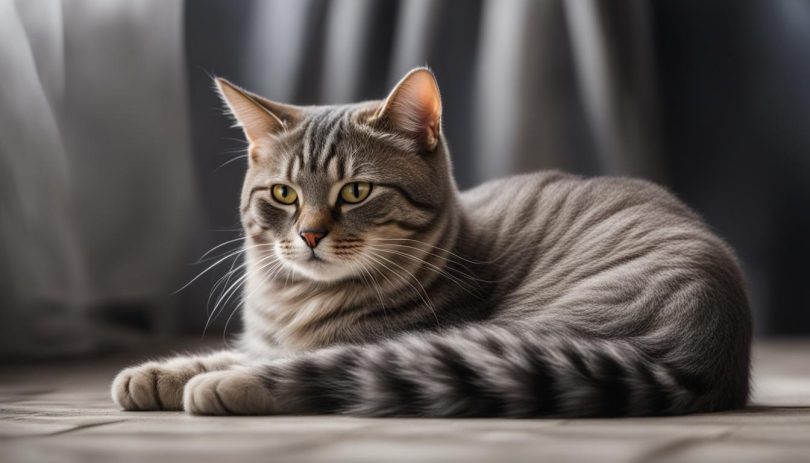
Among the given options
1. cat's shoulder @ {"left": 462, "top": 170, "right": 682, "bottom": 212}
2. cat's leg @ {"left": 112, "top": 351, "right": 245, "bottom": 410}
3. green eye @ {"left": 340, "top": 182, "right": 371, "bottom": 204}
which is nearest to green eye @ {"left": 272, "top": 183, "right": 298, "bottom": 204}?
green eye @ {"left": 340, "top": 182, "right": 371, "bottom": 204}

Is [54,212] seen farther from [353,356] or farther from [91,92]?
[353,356]

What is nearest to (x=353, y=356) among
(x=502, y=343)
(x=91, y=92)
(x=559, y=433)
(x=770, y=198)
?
(x=502, y=343)

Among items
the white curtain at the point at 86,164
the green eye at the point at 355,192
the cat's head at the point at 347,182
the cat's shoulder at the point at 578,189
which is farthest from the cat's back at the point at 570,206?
the white curtain at the point at 86,164

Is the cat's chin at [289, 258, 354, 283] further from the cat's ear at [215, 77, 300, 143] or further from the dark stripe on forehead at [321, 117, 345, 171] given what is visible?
the cat's ear at [215, 77, 300, 143]

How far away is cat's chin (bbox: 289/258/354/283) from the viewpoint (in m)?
1.58

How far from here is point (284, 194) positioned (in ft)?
5.46

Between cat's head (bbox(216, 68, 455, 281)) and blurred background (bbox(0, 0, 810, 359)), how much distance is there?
116 centimetres

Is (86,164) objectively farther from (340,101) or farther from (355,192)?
(355,192)

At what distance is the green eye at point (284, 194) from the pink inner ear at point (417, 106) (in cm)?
24

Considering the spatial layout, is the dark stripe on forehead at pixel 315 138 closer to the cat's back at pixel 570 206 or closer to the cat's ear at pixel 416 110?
the cat's ear at pixel 416 110

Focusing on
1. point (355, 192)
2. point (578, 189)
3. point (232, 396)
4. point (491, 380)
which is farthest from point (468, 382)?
point (578, 189)

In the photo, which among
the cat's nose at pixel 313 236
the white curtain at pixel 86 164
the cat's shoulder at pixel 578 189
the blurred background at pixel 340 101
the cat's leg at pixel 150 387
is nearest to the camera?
the cat's leg at pixel 150 387

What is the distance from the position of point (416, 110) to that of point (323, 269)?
366 mm

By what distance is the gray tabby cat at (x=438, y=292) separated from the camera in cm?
126
